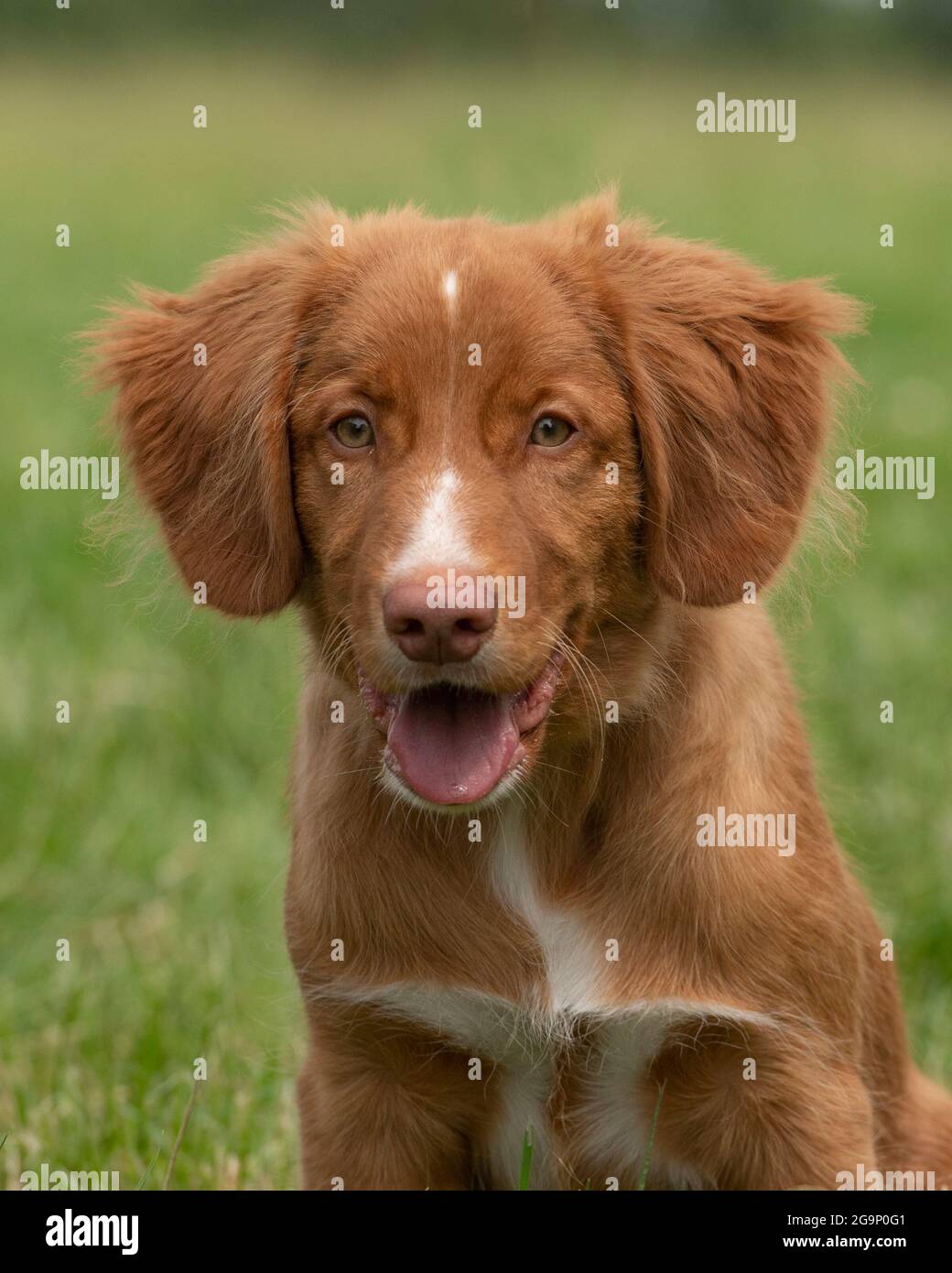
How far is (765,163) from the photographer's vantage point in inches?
658

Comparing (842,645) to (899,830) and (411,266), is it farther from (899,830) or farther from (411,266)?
(411,266)

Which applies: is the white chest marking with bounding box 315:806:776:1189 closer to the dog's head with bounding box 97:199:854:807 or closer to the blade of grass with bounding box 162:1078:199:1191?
the dog's head with bounding box 97:199:854:807

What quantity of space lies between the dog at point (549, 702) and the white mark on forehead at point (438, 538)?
0.05 m

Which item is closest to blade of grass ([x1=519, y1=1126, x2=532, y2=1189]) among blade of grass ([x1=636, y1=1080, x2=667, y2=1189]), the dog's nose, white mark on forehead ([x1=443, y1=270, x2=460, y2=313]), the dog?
the dog

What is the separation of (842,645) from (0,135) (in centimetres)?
1134

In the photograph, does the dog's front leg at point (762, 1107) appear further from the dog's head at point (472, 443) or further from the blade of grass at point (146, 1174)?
the blade of grass at point (146, 1174)

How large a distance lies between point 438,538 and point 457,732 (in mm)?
414

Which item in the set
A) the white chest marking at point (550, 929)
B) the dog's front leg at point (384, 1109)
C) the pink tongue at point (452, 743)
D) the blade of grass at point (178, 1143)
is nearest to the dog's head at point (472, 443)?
the pink tongue at point (452, 743)

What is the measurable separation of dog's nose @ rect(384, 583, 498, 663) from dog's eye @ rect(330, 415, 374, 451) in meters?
0.40

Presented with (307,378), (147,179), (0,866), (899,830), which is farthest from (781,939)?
(147,179)

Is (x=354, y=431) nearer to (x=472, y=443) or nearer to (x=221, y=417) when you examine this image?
(x=472, y=443)

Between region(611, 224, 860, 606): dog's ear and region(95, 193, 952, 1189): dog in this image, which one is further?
region(611, 224, 860, 606): dog's ear

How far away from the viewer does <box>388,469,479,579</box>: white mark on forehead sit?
3.20 meters

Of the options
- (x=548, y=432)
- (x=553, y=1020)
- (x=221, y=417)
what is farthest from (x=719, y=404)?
(x=553, y=1020)
